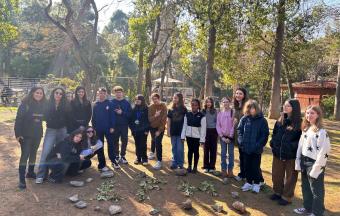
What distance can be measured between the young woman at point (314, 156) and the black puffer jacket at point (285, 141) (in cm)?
20

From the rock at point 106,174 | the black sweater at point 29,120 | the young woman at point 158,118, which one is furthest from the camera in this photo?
the young woman at point 158,118

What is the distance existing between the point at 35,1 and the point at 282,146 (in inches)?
1407

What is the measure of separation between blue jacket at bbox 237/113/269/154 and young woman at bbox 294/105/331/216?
32.3 inches

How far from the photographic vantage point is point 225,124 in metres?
6.80

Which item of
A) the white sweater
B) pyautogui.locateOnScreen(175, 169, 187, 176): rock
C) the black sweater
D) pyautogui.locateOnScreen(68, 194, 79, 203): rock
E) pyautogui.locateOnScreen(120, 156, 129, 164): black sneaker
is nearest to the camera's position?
the white sweater

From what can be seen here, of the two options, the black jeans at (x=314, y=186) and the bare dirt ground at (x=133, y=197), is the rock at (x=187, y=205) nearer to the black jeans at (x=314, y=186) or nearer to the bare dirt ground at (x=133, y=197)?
the bare dirt ground at (x=133, y=197)

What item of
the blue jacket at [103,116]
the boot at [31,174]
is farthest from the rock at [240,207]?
the boot at [31,174]

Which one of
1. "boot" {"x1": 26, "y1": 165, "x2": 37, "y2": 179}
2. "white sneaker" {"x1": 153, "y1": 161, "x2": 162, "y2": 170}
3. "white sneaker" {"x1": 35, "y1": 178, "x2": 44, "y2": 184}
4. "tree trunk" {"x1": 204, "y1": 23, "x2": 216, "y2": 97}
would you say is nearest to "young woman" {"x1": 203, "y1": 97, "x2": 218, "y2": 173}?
"white sneaker" {"x1": 153, "y1": 161, "x2": 162, "y2": 170}

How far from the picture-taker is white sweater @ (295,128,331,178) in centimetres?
482

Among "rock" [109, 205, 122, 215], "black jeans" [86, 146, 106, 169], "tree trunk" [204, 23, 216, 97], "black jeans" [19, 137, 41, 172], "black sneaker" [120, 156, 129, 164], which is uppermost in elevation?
"tree trunk" [204, 23, 216, 97]

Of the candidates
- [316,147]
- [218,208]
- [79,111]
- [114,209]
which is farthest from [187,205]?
[79,111]

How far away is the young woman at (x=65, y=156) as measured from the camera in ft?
21.3

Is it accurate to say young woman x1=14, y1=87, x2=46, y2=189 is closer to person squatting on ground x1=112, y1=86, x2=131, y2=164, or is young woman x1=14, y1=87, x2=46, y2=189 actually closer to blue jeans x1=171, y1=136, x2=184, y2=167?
person squatting on ground x1=112, y1=86, x2=131, y2=164

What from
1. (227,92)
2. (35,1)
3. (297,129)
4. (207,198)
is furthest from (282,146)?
(35,1)
